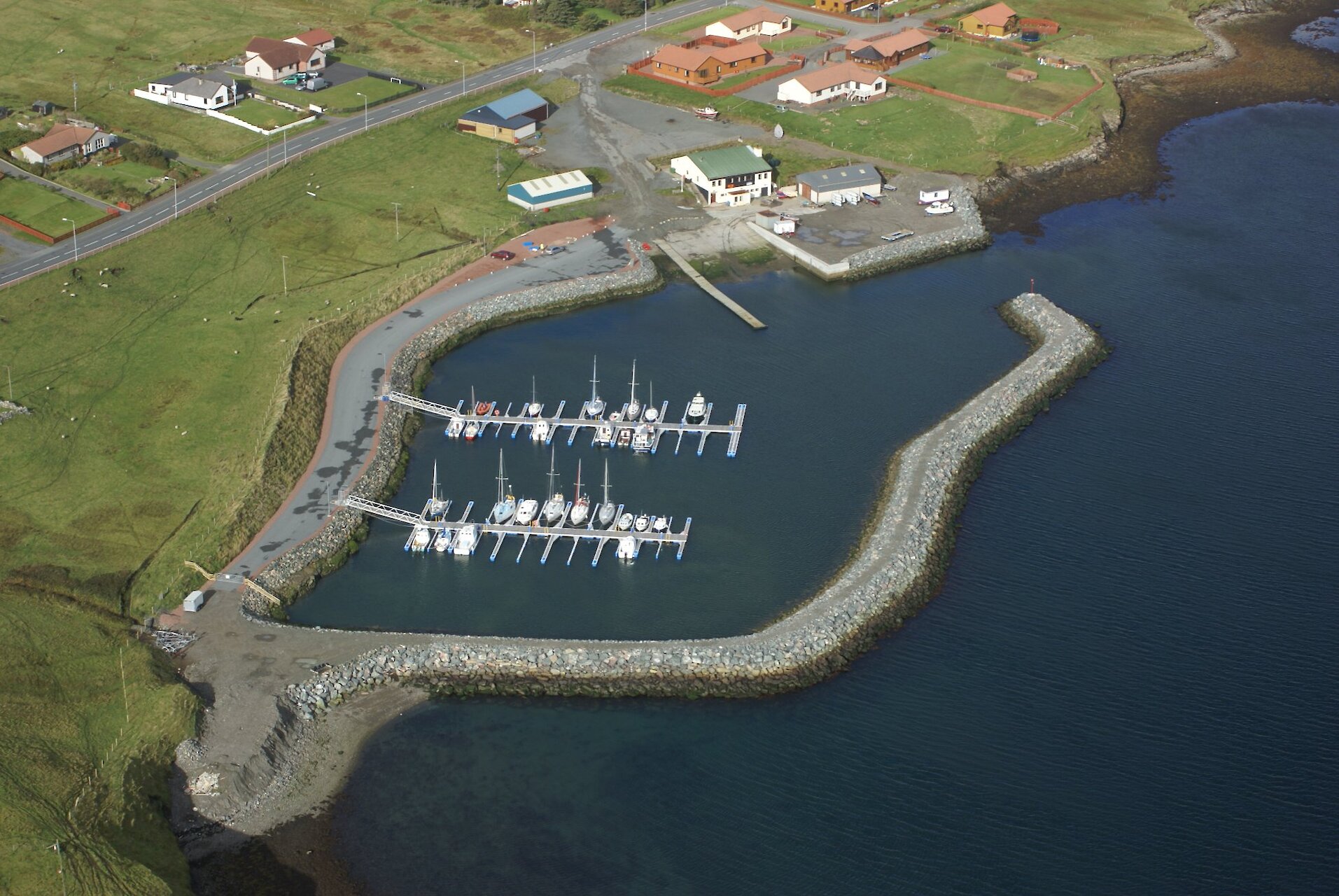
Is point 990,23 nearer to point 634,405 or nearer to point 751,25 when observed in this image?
point 751,25

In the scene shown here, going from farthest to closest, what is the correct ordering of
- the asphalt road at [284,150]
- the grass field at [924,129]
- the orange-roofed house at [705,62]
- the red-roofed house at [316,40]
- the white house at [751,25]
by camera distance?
the white house at [751,25], the red-roofed house at [316,40], the orange-roofed house at [705,62], the grass field at [924,129], the asphalt road at [284,150]

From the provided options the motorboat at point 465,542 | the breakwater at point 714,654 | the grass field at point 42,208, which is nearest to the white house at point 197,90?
the grass field at point 42,208

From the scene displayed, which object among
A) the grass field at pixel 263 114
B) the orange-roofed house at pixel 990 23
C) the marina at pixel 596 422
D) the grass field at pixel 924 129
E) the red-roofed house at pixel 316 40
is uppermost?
the orange-roofed house at pixel 990 23

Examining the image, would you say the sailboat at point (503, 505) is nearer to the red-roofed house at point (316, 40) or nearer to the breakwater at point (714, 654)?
the breakwater at point (714, 654)

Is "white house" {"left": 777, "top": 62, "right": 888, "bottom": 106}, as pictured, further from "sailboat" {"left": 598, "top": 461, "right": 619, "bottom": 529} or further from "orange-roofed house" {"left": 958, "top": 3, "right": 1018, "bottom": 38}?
"sailboat" {"left": 598, "top": 461, "right": 619, "bottom": 529}

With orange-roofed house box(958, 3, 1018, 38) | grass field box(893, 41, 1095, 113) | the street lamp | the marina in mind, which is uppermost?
orange-roofed house box(958, 3, 1018, 38)

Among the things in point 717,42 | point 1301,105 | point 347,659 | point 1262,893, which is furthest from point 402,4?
point 1262,893

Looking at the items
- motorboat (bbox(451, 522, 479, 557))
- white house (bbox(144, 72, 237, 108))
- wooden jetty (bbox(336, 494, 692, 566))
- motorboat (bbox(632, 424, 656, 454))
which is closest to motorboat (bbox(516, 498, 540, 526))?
wooden jetty (bbox(336, 494, 692, 566))
